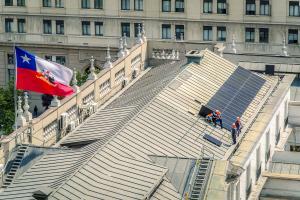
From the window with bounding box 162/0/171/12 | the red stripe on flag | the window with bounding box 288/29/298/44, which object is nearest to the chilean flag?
the red stripe on flag

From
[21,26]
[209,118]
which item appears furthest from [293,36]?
[209,118]

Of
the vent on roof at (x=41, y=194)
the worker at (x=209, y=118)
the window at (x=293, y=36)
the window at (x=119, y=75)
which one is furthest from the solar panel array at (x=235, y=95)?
the window at (x=293, y=36)

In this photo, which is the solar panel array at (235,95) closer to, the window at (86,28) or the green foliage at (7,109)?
the green foliage at (7,109)

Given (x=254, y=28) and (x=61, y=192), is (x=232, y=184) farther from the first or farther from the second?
(x=254, y=28)

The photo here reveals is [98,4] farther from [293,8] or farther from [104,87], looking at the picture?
[104,87]

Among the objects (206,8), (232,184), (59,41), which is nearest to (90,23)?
(59,41)

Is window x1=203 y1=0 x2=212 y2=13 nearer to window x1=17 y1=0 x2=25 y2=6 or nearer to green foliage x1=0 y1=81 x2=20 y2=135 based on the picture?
window x1=17 y1=0 x2=25 y2=6

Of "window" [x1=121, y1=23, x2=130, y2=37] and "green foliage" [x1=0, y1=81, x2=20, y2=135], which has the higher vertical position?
"window" [x1=121, y1=23, x2=130, y2=37]
